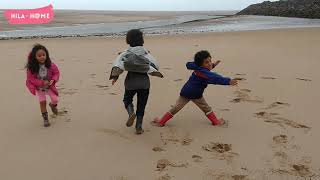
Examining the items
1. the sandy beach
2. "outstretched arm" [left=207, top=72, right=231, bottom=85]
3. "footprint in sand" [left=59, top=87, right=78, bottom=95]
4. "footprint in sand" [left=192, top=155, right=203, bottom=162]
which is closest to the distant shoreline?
"footprint in sand" [left=59, top=87, right=78, bottom=95]

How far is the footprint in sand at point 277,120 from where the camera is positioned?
15.5 feet

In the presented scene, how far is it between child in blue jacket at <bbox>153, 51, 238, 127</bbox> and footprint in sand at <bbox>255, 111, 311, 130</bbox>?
1.76 ft

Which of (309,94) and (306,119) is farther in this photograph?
(309,94)

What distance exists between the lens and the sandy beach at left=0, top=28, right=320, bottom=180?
3.73 meters

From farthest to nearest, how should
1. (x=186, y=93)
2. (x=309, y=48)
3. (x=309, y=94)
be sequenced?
1. (x=309, y=48)
2. (x=309, y=94)
3. (x=186, y=93)

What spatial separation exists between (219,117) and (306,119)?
1033 mm

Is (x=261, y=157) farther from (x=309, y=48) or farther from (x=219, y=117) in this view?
(x=309, y=48)

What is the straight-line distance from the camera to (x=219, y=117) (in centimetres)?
525

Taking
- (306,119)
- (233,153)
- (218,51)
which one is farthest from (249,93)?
(218,51)

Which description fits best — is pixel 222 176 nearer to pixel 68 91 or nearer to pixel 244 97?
pixel 244 97

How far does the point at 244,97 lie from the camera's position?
6.05 meters

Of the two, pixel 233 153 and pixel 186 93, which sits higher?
pixel 186 93

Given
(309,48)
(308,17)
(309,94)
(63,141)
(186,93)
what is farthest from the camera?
(308,17)

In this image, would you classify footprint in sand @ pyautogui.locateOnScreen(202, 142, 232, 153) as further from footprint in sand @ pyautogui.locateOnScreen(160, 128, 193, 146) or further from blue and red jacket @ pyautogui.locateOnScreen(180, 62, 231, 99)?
blue and red jacket @ pyautogui.locateOnScreen(180, 62, 231, 99)
